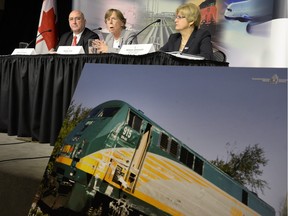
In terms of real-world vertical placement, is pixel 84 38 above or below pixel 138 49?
above

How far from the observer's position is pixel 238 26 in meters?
3.30

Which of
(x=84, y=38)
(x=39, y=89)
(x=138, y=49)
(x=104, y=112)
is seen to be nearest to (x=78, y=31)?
(x=84, y=38)

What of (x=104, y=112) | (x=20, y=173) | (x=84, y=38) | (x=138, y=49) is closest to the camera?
(x=104, y=112)

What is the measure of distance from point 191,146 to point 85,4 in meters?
3.89

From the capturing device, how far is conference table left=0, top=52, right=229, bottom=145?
5.98 ft

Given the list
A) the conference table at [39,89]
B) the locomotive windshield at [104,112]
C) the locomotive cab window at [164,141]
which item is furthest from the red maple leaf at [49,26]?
the locomotive cab window at [164,141]

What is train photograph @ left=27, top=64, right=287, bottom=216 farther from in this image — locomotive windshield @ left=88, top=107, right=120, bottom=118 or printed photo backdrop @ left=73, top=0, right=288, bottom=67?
printed photo backdrop @ left=73, top=0, right=288, bottom=67

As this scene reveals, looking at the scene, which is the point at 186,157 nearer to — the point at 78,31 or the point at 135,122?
the point at 135,122

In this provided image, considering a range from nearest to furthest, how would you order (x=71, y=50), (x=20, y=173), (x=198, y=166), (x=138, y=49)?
(x=198, y=166) → (x=20, y=173) → (x=138, y=49) → (x=71, y=50)

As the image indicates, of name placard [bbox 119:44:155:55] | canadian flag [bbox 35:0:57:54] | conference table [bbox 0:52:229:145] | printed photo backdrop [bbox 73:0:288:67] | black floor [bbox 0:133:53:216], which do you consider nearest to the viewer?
black floor [bbox 0:133:53:216]

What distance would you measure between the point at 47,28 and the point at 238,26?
2.01 metres

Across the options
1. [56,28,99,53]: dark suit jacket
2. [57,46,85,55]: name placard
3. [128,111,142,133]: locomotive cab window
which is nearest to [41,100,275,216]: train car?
[128,111,142,133]: locomotive cab window

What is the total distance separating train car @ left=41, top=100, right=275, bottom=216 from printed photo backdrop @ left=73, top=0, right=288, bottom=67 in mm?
2337

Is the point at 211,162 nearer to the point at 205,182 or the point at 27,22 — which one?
the point at 205,182
